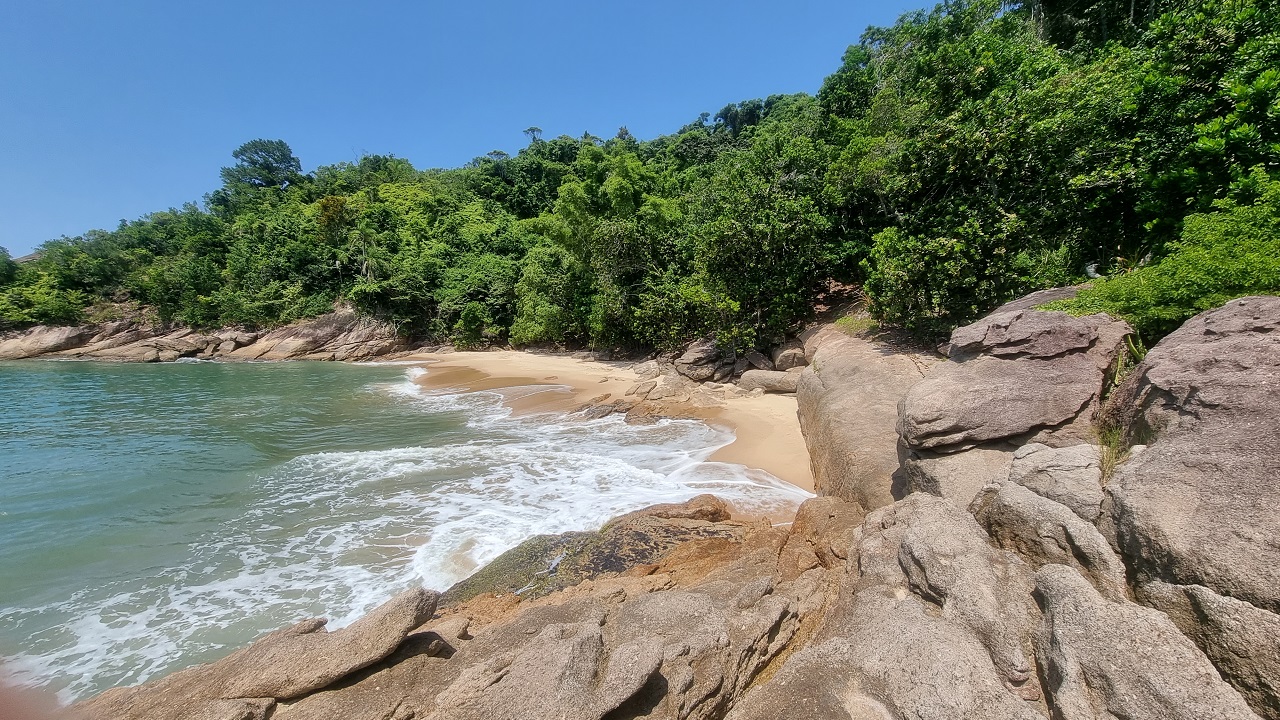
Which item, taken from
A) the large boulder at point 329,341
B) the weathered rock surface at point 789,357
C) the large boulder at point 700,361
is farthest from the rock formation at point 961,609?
the large boulder at point 329,341

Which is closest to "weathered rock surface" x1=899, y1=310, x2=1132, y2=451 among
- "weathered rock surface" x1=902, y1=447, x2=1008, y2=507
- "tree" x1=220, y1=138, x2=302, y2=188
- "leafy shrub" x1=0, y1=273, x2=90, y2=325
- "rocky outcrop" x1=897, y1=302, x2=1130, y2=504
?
"rocky outcrop" x1=897, y1=302, x2=1130, y2=504

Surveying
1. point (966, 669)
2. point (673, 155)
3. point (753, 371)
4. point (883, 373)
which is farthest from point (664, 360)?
point (673, 155)

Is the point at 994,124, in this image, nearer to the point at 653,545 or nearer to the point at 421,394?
the point at 653,545

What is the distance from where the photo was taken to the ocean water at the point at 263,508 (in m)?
5.15

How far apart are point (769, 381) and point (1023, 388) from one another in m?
8.07

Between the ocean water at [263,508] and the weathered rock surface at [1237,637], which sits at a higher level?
the weathered rock surface at [1237,637]

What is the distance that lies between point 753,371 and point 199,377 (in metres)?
29.1

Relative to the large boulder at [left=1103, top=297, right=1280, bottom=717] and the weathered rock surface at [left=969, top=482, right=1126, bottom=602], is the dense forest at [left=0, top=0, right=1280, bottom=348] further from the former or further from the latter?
the weathered rock surface at [left=969, top=482, right=1126, bottom=602]

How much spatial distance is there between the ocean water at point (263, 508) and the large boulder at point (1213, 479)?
439cm

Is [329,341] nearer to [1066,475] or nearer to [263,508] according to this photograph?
[263,508]

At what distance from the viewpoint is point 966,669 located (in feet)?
8.57

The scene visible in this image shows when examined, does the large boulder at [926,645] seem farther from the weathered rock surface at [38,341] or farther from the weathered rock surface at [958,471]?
the weathered rock surface at [38,341]

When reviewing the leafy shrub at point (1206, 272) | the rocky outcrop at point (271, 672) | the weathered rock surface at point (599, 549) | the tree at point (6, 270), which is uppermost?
the tree at point (6, 270)

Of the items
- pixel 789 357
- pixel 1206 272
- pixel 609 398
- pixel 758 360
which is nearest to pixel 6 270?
pixel 609 398
